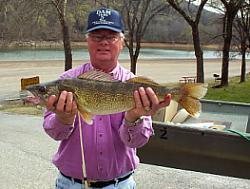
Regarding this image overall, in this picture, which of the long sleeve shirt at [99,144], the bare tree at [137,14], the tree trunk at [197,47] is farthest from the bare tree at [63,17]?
the long sleeve shirt at [99,144]

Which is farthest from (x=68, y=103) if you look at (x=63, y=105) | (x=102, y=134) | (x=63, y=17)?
(x=63, y=17)

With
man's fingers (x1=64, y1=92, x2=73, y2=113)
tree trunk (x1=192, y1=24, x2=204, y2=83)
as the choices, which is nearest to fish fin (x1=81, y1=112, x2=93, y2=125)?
man's fingers (x1=64, y1=92, x2=73, y2=113)

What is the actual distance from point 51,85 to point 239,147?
10.3 feet

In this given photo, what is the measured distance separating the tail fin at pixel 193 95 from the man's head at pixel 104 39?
1.42ft

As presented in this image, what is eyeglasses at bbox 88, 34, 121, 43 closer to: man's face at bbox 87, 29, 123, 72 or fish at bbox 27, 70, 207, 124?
man's face at bbox 87, 29, 123, 72

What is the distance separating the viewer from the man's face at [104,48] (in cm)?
236

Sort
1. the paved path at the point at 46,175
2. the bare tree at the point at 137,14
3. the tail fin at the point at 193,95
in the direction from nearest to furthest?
the tail fin at the point at 193,95 < the paved path at the point at 46,175 < the bare tree at the point at 137,14

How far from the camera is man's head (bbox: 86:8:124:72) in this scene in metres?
2.36

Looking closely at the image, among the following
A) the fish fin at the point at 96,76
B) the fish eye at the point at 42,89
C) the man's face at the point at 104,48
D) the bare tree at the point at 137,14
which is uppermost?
the bare tree at the point at 137,14

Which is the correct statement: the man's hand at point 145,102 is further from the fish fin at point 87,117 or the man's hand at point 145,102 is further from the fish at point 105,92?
the fish fin at point 87,117

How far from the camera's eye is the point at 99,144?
242 cm

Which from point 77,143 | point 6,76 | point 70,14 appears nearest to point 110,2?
point 70,14

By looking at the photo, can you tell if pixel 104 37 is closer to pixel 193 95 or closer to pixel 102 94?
pixel 102 94

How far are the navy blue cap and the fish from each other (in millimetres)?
276
